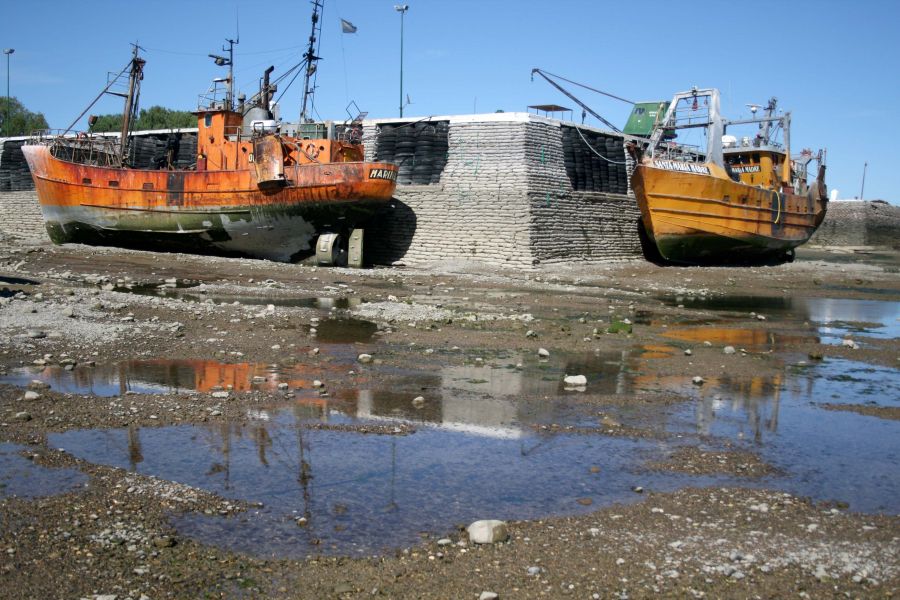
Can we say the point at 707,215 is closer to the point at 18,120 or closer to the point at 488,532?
the point at 488,532

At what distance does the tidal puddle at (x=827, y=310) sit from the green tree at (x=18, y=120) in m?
57.4

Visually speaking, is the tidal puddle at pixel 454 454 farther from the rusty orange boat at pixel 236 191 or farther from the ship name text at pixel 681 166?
the ship name text at pixel 681 166

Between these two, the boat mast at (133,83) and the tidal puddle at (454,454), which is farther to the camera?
the boat mast at (133,83)

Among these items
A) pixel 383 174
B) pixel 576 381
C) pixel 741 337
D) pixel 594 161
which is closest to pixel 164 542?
pixel 576 381

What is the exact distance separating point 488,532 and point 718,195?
21.6 meters

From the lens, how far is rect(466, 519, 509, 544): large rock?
438cm

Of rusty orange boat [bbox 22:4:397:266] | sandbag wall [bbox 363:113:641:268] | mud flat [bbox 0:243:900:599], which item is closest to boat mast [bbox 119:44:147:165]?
rusty orange boat [bbox 22:4:397:266]

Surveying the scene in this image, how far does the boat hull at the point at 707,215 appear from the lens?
76.3 ft

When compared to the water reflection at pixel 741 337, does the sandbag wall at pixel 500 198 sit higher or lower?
higher

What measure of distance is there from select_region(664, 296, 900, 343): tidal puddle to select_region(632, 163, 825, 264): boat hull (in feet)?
18.0

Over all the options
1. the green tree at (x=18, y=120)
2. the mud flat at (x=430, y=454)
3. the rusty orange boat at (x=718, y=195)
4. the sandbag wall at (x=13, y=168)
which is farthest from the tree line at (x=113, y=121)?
the mud flat at (x=430, y=454)

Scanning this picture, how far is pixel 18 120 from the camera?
65688 mm

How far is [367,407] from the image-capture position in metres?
7.24

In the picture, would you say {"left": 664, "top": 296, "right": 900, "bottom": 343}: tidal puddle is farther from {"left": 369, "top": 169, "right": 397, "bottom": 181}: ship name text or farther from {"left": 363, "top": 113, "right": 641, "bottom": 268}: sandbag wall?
{"left": 369, "top": 169, "right": 397, "bottom": 181}: ship name text
